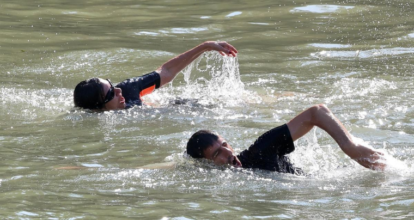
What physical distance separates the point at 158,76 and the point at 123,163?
247cm

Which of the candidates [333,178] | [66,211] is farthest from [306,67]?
[66,211]

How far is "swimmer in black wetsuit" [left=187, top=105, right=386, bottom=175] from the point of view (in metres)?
6.09

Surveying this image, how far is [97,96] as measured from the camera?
8.61 meters

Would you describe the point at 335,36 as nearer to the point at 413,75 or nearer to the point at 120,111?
the point at 413,75

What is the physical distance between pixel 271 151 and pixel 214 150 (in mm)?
498

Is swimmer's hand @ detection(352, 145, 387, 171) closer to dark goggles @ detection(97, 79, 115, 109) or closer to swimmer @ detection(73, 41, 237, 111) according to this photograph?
swimmer @ detection(73, 41, 237, 111)

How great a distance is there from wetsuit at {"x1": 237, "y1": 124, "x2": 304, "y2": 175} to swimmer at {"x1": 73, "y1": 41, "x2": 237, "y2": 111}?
7.14ft

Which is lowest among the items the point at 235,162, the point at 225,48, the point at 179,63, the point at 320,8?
the point at 235,162

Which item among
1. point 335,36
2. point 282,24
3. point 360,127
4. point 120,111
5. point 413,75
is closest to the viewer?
point 360,127

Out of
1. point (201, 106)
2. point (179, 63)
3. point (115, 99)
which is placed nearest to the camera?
point (115, 99)

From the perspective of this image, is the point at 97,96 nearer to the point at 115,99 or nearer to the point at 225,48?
the point at 115,99

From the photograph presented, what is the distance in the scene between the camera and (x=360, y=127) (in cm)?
790

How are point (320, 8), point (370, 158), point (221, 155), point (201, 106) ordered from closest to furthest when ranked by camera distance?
1. point (370, 158)
2. point (221, 155)
3. point (201, 106)
4. point (320, 8)

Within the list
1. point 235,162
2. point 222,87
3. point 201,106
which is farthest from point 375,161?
point 222,87
